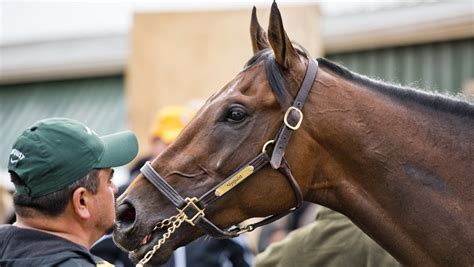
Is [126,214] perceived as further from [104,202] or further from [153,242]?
[104,202]

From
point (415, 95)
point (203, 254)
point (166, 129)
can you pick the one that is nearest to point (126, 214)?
point (415, 95)

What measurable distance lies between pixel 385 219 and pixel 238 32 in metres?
5.47

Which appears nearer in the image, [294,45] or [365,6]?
[294,45]

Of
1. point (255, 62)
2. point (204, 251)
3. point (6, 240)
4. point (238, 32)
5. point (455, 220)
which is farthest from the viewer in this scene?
point (238, 32)

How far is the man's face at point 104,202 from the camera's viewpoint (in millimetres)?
3718

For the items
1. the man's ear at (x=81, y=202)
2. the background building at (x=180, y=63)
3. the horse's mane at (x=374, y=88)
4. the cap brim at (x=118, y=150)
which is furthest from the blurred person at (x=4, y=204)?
the man's ear at (x=81, y=202)

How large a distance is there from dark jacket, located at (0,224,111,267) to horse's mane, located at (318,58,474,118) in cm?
138

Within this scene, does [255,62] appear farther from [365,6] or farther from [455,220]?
[365,6]

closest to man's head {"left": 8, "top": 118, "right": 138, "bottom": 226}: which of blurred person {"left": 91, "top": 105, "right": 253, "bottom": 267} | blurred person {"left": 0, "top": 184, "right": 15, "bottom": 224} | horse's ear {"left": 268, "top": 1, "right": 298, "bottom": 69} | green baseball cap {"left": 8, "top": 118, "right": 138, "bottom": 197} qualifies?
green baseball cap {"left": 8, "top": 118, "right": 138, "bottom": 197}

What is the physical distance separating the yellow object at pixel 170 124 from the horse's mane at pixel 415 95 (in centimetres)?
298

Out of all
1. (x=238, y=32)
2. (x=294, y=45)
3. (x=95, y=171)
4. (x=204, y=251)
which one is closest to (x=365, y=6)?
(x=238, y=32)

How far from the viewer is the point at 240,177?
4.27 m

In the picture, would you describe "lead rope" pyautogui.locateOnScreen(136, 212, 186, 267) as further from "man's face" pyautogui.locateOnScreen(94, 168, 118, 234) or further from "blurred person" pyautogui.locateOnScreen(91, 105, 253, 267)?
"blurred person" pyautogui.locateOnScreen(91, 105, 253, 267)

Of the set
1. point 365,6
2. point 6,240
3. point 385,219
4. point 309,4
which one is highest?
point 6,240
